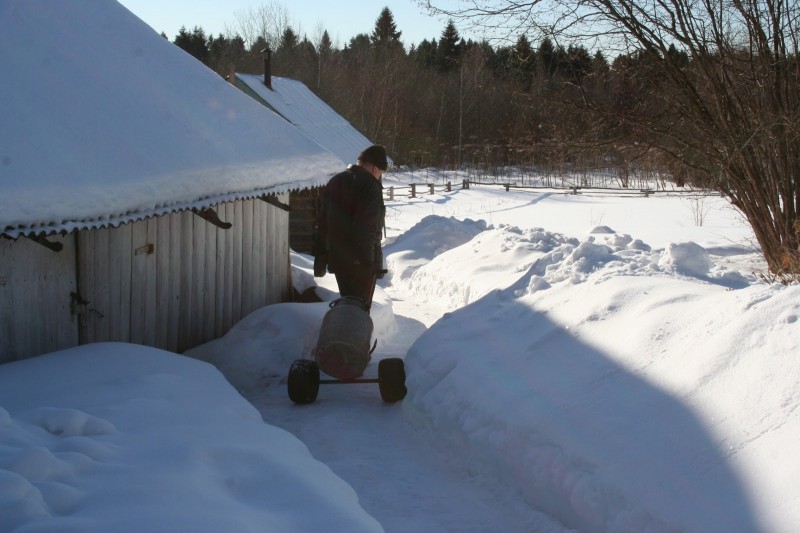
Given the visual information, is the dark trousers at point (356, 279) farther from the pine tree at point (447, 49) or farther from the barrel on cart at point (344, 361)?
the pine tree at point (447, 49)

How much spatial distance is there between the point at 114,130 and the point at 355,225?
2190 millimetres

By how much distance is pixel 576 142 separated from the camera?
11.3 metres

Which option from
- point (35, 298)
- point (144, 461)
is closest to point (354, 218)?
point (35, 298)

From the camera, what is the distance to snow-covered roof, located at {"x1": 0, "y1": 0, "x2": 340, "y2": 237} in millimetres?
5363

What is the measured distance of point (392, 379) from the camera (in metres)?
6.75

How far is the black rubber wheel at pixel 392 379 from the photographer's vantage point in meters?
6.71

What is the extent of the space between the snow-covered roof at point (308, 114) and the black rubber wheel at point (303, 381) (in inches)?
700

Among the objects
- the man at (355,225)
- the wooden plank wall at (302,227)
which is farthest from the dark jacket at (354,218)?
the wooden plank wall at (302,227)

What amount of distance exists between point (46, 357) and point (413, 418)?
2.74 meters

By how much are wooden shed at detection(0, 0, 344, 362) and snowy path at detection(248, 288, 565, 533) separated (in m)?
1.47

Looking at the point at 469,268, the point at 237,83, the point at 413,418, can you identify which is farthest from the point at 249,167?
the point at 237,83

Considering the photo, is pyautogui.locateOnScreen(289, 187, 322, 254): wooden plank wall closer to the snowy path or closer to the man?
the man

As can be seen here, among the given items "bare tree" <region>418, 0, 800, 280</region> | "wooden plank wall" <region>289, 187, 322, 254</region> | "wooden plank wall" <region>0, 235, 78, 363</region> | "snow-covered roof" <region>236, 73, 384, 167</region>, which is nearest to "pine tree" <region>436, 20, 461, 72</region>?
"snow-covered roof" <region>236, 73, 384, 167</region>

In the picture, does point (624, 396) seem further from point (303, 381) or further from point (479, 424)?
point (303, 381)
